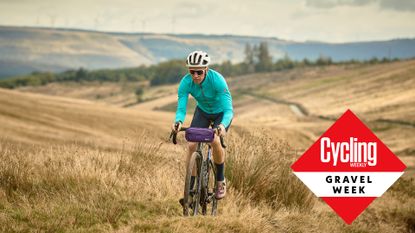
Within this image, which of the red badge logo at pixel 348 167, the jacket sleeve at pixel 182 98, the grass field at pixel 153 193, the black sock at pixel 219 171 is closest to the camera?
the grass field at pixel 153 193

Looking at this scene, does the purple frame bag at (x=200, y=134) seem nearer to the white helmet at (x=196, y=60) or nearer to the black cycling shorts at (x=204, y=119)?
the black cycling shorts at (x=204, y=119)

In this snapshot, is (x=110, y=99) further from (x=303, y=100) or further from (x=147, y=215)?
(x=147, y=215)

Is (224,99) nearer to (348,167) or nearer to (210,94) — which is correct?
(210,94)

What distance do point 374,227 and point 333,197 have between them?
2255 millimetres

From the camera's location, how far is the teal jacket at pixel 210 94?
8805 mm

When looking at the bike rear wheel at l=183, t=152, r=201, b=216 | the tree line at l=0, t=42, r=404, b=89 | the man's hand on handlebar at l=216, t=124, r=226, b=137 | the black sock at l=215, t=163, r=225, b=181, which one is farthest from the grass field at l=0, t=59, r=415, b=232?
the tree line at l=0, t=42, r=404, b=89

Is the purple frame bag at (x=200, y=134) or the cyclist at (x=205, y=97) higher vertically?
the cyclist at (x=205, y=97)

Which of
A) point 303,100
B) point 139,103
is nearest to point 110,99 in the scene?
point 139,103

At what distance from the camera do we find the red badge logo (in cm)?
1057

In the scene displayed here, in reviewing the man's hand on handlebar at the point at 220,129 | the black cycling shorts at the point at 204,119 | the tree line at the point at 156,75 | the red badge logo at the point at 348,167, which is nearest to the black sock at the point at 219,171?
the black cycling shorts at the point at 204,119

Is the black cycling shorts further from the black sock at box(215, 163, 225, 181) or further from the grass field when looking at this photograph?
the grass field

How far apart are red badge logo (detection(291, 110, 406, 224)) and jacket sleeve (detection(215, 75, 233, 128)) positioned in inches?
81.0

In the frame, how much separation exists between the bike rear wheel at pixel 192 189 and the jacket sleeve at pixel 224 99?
61cm

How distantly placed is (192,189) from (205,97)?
4.06 feet
